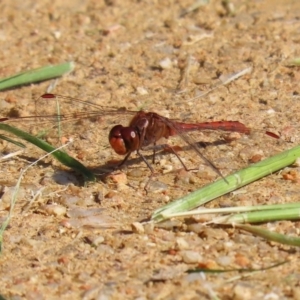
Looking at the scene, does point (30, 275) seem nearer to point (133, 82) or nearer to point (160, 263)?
point (160, 263)

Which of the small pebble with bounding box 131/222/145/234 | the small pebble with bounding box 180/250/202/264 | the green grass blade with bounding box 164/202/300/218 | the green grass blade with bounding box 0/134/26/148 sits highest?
the green grass blade with bounding box 0/134/26/148

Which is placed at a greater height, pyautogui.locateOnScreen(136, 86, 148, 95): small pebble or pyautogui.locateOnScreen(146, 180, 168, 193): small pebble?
pyautogui.locateOnScreen(136, 86, 148, 95): small pebble

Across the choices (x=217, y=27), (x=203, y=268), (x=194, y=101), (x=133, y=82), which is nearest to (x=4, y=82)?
(x=133, y=82)

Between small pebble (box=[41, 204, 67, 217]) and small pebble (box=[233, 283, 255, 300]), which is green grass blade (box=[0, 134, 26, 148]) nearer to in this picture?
small pebble (box=[41, 204, 67, 217])

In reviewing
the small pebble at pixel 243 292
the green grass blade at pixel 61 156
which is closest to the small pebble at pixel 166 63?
the green grass blade at pixel 61 156

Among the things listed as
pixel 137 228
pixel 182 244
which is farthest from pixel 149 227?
pixel 182 244

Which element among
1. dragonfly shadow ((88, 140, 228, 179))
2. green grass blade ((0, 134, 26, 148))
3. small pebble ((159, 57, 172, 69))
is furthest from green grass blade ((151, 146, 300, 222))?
small pebble ((159, 57, 172, 69))

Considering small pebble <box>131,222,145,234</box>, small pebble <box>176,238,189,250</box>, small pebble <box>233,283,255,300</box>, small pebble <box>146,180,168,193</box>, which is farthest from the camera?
small pebble <box>146,180,168,193</box>
